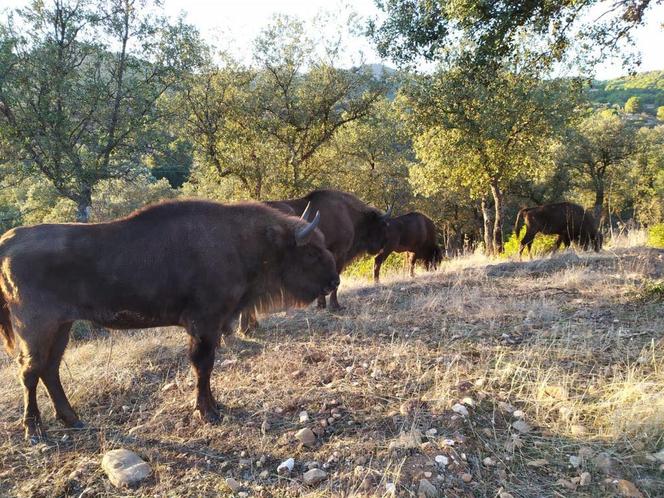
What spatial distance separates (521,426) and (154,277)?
12.9 ft

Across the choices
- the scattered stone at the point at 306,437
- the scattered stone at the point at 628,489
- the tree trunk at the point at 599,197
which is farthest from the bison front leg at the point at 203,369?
the tree trunk at the point at 599,197

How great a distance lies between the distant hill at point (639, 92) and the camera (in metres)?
94.9

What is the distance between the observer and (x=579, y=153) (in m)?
30.5

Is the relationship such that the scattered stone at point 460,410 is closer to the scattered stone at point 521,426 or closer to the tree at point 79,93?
the scattered stone at point 521,426

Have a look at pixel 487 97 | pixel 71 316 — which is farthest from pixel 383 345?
pixel 487 97

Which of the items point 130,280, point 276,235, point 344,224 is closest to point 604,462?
point 276,235

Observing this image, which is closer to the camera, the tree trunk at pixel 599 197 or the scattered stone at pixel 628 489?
the scattered stone at pixel 628 489

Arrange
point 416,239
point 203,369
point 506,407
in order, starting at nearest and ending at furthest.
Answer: point 506,407 → point 203,369 → point 416,239

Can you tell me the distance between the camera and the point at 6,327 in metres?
4.88

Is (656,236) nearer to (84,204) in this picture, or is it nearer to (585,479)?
(585,479)

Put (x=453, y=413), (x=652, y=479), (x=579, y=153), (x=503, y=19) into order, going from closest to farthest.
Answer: (x=652, y=479) → (x=453, y=413) → (x=503, y=19) → (x=579, y=153)

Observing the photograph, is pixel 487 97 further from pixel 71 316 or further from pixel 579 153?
pixel 579 153

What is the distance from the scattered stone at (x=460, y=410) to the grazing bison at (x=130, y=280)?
8.36ft

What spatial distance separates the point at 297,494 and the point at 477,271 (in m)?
8.96
